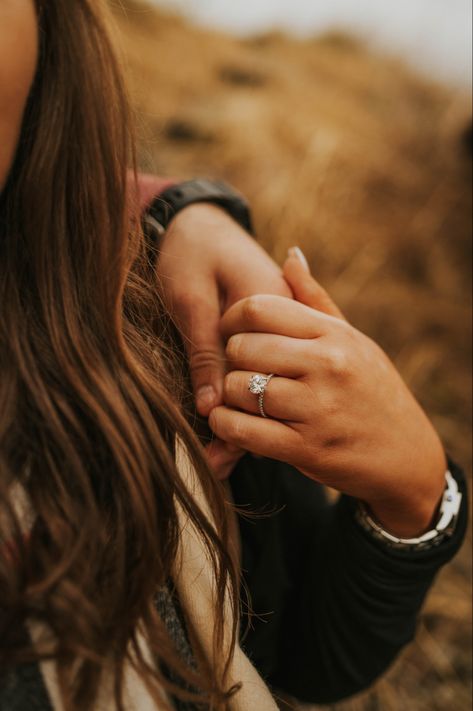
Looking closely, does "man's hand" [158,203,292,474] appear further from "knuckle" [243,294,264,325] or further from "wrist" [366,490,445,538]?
"wrist" [366,490,445,538]

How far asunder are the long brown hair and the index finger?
119mm

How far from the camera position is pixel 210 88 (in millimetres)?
2953

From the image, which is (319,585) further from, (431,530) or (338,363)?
(338,363)

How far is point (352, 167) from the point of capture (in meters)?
2.81

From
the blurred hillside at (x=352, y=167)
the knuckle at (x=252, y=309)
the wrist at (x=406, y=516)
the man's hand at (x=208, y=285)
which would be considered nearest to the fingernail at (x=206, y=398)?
the man's hand at (x=208, y=285)

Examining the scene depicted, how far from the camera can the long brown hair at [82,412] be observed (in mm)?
500

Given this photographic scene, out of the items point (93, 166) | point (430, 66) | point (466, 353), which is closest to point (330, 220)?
point (466, 353)

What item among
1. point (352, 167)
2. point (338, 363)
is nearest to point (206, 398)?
point (338, 363)

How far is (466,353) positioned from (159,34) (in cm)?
227

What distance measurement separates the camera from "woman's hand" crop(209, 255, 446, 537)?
649 mm

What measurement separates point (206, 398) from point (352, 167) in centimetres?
235

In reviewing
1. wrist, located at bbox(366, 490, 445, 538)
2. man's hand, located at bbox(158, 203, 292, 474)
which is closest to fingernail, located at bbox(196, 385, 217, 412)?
man's hand, located at bbox(158, 203, 292, 474)

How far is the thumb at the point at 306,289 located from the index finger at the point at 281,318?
8 cm

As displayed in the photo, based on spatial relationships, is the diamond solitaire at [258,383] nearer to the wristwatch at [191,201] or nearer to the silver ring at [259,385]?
the silver ring at [259,385]
